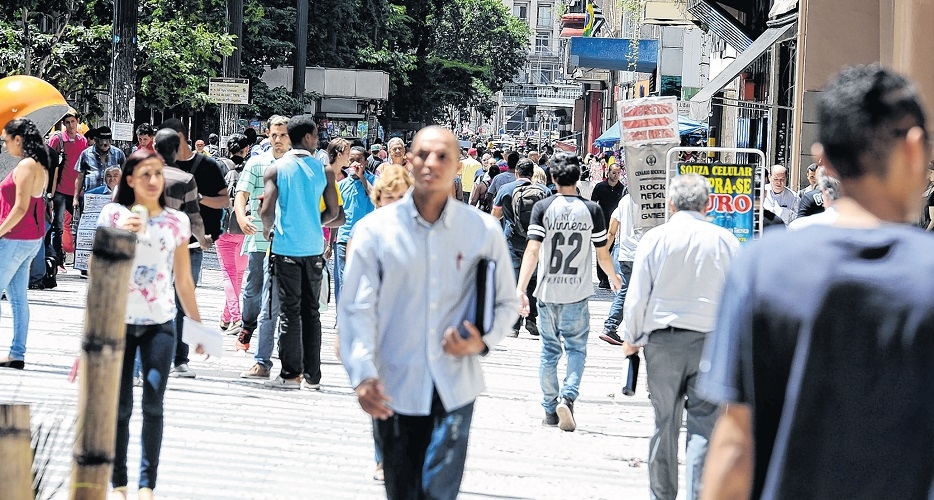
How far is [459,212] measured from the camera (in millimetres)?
5262

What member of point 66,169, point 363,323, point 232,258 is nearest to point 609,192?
point 66,169

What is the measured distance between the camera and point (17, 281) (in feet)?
35.5

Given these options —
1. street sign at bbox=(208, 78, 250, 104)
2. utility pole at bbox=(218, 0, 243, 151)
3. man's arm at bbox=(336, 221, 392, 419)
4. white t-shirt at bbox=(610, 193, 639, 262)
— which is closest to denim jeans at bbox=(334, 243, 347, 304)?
white t-shirt at bbox=(610, 193, 639, 262)

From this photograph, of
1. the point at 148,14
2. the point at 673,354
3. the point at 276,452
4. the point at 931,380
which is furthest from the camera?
the point at 148,14

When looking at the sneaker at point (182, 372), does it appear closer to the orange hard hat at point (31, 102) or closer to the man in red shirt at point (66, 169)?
the orange hard hat at point (31, 102)

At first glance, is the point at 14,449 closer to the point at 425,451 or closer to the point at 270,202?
the point at 425,451

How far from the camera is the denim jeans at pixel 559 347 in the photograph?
32.1ft

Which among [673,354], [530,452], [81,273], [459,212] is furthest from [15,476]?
[81,273]

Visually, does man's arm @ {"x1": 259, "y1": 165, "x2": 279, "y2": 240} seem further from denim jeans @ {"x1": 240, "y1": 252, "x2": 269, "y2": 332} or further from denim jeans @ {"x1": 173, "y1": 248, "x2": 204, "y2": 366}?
denim jeans @ {"x1": 240, "y1": 252, "x2": 269, "y2": 332}

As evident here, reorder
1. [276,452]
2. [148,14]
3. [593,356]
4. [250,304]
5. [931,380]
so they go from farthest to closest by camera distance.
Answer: [148,14], [593,356], [250,304], [276,452], [931,380]

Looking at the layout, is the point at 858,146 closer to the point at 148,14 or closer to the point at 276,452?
the point at 276,452

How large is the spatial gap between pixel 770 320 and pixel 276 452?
5834mm

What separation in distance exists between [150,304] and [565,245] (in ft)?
13.6

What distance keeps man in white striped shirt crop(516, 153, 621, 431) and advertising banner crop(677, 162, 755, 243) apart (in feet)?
3.20
